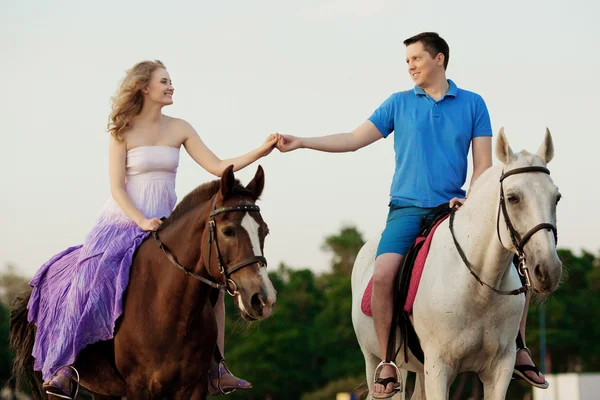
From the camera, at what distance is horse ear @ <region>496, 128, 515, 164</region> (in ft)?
23.9

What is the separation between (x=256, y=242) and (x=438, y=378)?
186 centimetres

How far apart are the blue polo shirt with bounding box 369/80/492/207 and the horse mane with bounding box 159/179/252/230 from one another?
1798 millimetres

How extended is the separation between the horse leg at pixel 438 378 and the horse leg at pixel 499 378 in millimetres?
323

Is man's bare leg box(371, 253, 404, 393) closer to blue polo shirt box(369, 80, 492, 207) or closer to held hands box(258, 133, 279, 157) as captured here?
blue polo shirt box(369, 80, 492, 207)

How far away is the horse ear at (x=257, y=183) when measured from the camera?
25.5 feet

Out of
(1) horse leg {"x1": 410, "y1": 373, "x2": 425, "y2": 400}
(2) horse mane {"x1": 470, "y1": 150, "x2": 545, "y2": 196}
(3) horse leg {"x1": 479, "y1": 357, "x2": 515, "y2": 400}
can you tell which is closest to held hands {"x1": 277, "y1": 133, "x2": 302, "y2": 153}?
(2) horse mane {"x1": 470, "y1": 150, "x2": 545, "y2": 196}

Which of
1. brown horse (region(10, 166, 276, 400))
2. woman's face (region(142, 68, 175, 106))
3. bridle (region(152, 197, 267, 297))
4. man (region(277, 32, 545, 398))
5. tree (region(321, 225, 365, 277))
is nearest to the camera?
bridle (region(152, 197, 267, 297))

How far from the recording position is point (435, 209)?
863cm

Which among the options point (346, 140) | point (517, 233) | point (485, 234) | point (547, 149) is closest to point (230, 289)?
point (485, 234)

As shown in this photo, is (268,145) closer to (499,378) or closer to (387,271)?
(387,271)

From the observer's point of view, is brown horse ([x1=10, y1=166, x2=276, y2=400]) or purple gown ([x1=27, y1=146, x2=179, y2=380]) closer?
brown horse ([x1=10, y1=166, x2=276, y2=400])

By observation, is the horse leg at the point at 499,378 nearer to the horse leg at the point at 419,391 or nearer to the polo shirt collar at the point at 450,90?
the horse leg at the point at 419,391

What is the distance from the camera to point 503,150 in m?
7.31

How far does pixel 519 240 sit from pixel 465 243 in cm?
86
